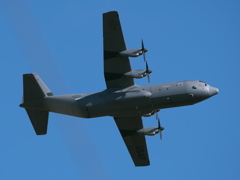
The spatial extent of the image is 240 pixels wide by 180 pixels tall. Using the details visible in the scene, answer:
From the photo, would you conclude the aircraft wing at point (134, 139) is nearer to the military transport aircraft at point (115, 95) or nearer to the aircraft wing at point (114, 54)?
the military transport aircraft at point (115, 95)

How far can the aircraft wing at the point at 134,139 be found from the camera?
54.6 meters

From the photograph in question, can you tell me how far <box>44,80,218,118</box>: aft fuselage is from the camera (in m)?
49.5

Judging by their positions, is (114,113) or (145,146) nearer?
(114,113)

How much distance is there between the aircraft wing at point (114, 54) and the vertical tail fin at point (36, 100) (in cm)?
651

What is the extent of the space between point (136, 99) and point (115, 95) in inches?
80.6

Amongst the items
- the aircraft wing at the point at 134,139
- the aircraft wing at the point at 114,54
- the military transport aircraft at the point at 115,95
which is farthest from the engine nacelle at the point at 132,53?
the aircraft wing at the point at 134,139

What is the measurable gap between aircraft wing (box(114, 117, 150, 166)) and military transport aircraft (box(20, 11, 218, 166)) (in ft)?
7.06

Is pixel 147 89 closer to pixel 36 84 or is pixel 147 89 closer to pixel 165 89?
pixel 165 89

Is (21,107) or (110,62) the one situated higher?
(110,62)

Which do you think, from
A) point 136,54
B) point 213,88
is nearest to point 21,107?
point 136,54

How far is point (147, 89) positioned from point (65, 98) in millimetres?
7705

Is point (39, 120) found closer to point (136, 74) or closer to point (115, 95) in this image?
point (115, 95)

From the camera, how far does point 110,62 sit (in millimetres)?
50406

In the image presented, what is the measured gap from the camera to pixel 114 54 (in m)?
49.9
